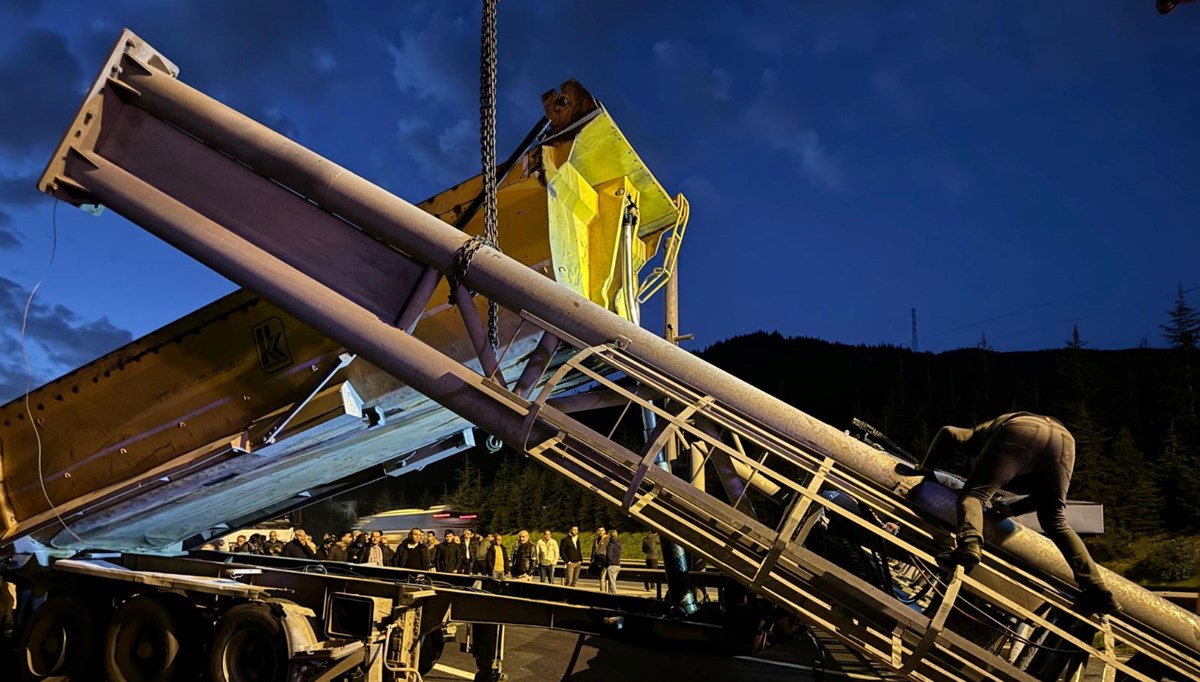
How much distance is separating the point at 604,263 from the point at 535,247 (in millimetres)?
1150

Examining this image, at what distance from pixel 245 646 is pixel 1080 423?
21.7 meters

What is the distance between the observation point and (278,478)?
6.54 m

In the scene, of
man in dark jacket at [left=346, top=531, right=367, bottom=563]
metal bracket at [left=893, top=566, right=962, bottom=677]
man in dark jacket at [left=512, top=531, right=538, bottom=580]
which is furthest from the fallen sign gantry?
man in dark jacket at [left=512, top=531, right=538, bottom=580]

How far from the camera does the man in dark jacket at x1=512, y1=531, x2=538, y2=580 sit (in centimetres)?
1661

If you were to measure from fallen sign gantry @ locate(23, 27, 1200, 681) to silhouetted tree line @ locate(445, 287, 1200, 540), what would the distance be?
27.4 feet

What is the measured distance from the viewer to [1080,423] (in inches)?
818

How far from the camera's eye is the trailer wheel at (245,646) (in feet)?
17.6

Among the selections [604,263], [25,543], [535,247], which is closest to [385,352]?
[535,247]

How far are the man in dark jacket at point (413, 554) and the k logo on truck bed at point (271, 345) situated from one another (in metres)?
8.62

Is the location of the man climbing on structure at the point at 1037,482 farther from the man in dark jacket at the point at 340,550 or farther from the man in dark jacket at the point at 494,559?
the man in dark jacket at the point at 494,559

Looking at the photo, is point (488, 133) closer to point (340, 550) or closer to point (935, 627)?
point (935, 627)

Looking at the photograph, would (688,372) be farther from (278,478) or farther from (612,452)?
(278,478)

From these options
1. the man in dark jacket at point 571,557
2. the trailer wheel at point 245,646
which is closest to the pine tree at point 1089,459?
the man in dark jacket at point 571,557

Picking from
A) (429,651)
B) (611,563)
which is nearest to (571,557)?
(611,563)
